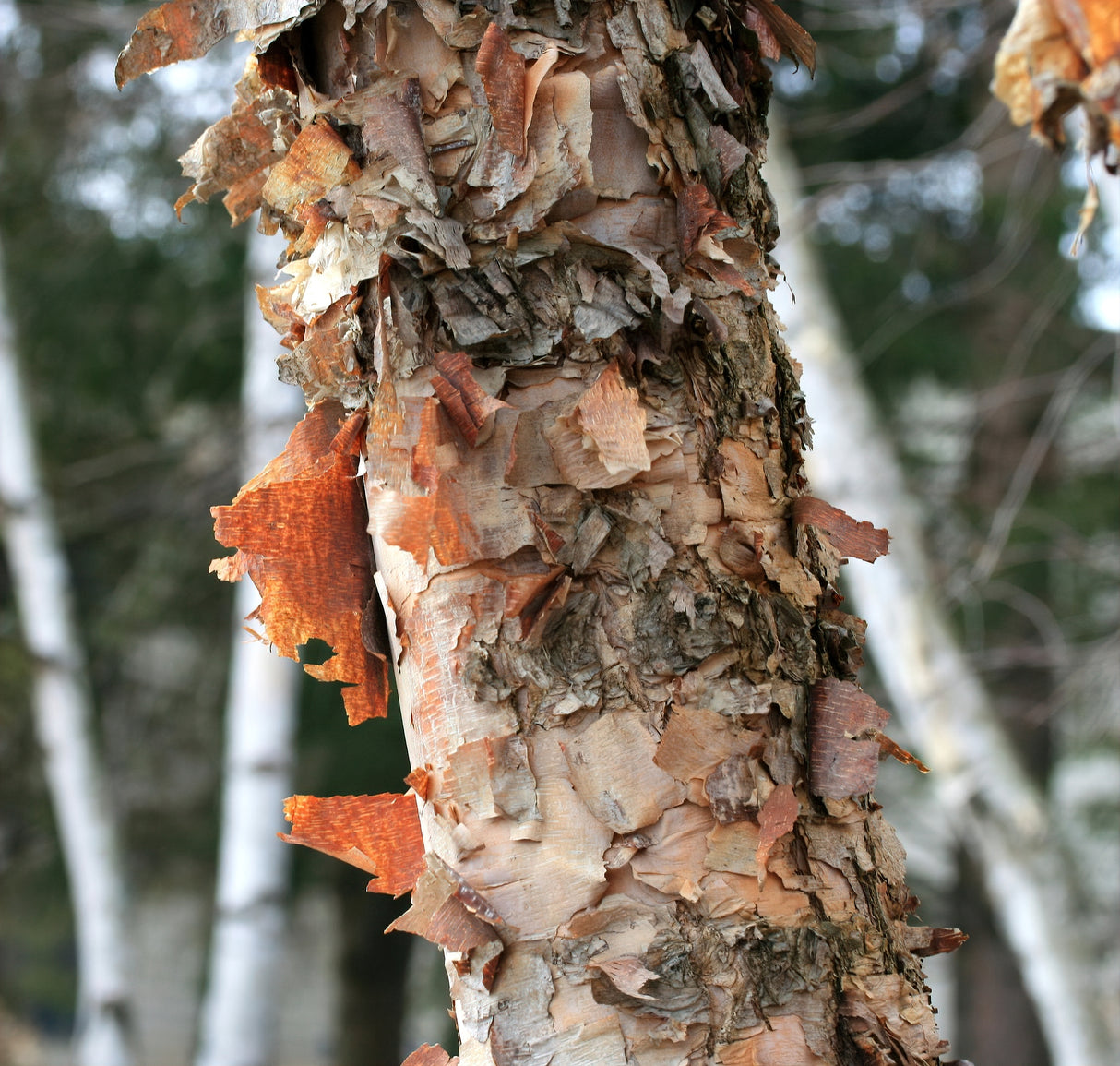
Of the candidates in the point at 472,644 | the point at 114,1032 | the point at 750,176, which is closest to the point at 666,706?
the point at 472,644

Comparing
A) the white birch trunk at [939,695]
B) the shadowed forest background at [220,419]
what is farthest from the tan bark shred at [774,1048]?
the shadowed forest background at [220,419]

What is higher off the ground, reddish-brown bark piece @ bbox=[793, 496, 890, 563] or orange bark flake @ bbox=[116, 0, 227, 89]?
orange bark flake @ bbox=[116, 0, 227, 89]

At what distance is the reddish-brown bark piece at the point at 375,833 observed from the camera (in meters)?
0.87

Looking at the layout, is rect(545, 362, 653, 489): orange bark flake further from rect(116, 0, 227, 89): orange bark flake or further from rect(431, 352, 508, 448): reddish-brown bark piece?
rect(116, 0, 227, 89): orange bark flake

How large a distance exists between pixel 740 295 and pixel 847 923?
0.46 m

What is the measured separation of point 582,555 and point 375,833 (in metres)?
0.32

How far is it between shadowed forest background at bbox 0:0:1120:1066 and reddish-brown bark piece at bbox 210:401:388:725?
413cm

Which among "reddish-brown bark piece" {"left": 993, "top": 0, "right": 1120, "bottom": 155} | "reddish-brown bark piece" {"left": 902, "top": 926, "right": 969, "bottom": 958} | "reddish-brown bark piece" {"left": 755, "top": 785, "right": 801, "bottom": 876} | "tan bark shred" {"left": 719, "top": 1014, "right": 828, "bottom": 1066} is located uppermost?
"reddish-brown bark piece" {"left": 993, "top": 0, "right": 1120, "bottom": 155}

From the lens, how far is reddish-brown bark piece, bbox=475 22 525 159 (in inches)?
29.1

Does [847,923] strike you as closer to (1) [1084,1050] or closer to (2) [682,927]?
(2) [682,927]

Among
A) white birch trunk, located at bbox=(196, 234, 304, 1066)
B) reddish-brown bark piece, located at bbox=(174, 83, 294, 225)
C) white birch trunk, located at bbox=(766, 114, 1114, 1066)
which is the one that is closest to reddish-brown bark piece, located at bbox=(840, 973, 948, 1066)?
reddish-brown bark piece, located at bbox=(174, 83, 294, 225)

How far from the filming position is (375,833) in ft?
2.87

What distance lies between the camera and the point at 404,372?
2.44ft

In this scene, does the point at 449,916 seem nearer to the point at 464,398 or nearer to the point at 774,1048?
the point at 774,1048
